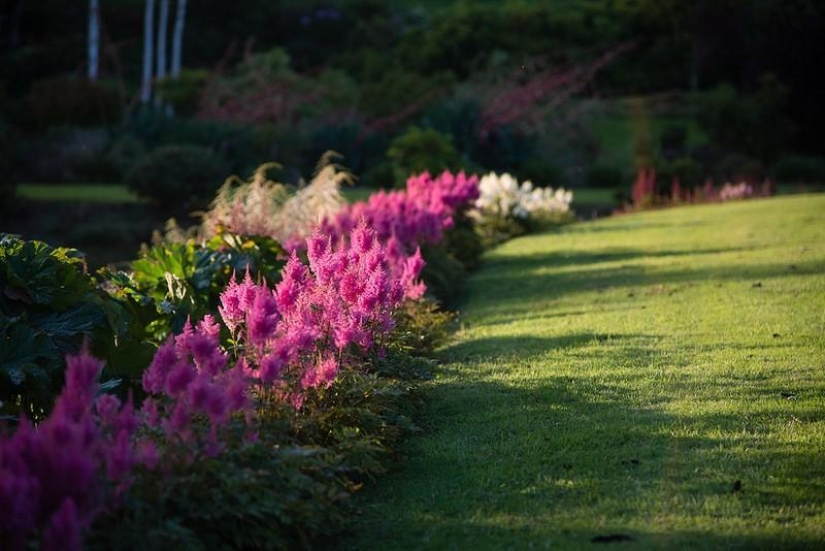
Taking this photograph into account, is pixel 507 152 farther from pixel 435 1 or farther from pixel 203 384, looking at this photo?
pixel 435 1

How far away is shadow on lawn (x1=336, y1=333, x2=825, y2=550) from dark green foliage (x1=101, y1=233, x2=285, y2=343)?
7.07 feet

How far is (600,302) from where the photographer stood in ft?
30.4

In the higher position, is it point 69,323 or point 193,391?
point 193,391

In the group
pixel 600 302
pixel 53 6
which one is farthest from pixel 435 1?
pixel 600 302

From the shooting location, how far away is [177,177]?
20.1 metres

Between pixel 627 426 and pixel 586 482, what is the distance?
751mm

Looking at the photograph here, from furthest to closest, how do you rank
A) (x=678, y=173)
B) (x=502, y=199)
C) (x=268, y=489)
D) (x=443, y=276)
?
(x=678, y=173) < (x=502, y=199) < (x=443, y=276) < (x=268, y=489)

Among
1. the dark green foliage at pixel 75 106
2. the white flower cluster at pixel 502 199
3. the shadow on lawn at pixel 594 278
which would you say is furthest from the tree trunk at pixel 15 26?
the shadow on lawn at pixel 594 278

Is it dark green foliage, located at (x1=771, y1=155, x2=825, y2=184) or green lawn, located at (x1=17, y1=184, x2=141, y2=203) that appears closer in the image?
green lawn, located at (x1=17, y1=184, x2=141, y2=203)

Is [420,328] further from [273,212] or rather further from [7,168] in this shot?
[7,168]

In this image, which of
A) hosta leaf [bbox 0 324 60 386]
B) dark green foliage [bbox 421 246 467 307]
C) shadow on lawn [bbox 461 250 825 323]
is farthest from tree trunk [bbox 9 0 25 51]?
hosta leaf [bbox 0 324 60 386]

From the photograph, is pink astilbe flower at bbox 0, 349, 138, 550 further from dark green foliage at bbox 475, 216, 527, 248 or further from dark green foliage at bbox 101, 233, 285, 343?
dark green foliage at bbox 475, 216, 527, 248

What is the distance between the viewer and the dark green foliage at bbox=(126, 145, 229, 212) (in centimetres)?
1994

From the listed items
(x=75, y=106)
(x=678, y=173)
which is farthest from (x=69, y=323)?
(x=75, y=106)
